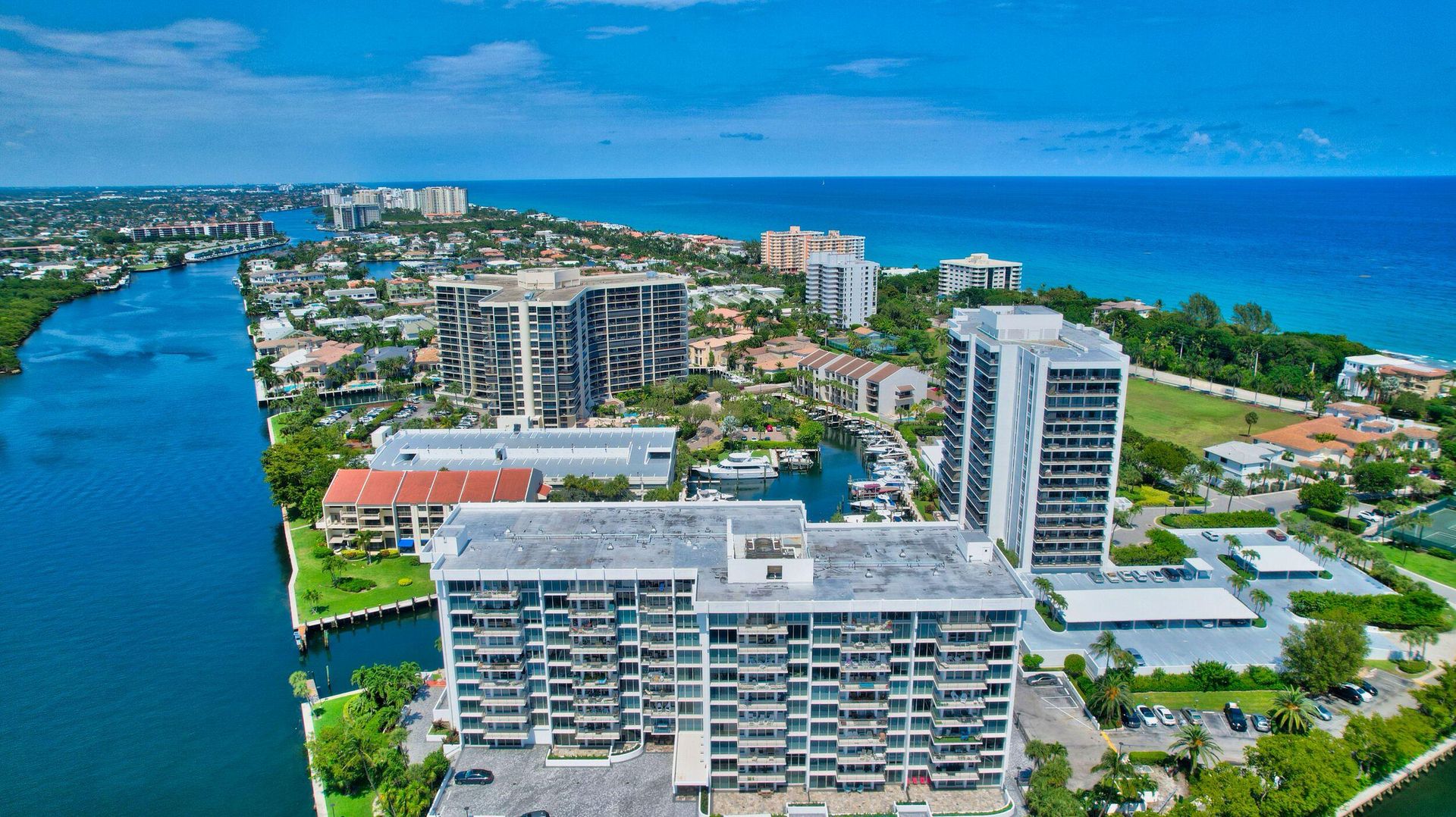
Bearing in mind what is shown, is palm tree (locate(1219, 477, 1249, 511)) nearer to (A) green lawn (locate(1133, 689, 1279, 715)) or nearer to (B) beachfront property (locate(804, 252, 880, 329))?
(A) green lawn (locate(1133, 689, 1279, 715))

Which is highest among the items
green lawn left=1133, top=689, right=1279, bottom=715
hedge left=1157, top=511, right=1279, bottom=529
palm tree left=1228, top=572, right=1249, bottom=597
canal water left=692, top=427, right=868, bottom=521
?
hedge left=1157, top=511, right=1279, bottom=529

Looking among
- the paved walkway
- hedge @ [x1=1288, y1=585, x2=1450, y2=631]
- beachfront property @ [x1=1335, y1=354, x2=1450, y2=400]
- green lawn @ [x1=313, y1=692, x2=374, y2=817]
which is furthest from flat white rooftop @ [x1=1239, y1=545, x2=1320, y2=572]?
green lawn @ [x1=313, y1=692, x2=374, y2=817]

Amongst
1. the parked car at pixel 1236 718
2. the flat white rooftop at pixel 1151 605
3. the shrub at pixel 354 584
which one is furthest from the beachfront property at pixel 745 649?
the shrub at pixel 354 584

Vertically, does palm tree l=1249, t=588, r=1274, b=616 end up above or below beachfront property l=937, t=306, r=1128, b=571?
below

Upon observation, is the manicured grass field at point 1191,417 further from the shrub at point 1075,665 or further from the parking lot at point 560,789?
the parking lot at point 560,789

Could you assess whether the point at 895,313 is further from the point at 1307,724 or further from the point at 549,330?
the point at 1307,724
